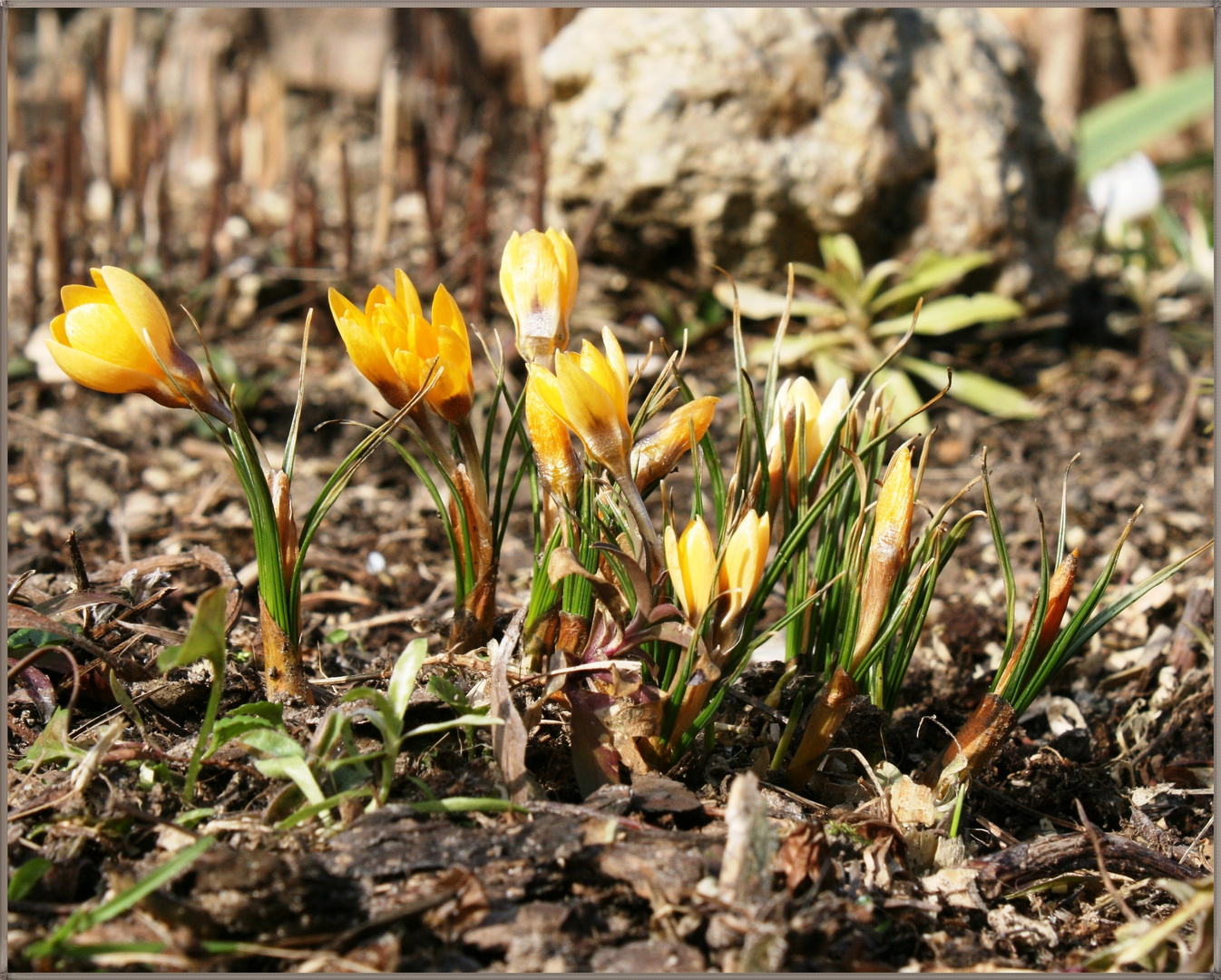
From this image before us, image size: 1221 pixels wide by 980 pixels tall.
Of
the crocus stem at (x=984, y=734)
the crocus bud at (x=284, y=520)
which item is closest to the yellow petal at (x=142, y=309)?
the crocus bud at (x=284, y=520)

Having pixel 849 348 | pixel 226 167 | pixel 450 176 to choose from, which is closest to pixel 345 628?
pixel 849 348

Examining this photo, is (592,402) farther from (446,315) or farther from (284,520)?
(284,520)

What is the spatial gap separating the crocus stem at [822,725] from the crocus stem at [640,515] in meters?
0.26

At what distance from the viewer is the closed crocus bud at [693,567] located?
3.44 feet

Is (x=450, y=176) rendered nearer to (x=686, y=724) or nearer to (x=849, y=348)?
(x=849, y=348)

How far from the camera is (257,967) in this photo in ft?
3.03

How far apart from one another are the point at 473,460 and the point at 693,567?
1.19 ft

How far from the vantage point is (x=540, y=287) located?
1.23 meters

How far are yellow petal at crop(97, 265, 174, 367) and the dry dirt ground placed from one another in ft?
1.10

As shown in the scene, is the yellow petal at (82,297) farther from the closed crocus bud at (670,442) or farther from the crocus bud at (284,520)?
the closed crocus bud at (670,442)

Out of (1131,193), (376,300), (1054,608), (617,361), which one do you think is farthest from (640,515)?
(1131,193)

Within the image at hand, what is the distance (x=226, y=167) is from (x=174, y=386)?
9.20ft

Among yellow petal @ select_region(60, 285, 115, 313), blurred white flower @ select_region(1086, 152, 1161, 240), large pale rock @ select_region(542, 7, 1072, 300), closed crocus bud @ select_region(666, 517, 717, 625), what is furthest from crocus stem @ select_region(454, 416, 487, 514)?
blurred white flower @ select_region(1086, 152, 1161, 240)

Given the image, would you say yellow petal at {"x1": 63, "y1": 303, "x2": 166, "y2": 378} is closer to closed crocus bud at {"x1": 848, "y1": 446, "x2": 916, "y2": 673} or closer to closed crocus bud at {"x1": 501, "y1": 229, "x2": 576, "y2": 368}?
closed crocus bud at {"x1": 501, "y1": 229, "x2": 576, "y2": 368}
